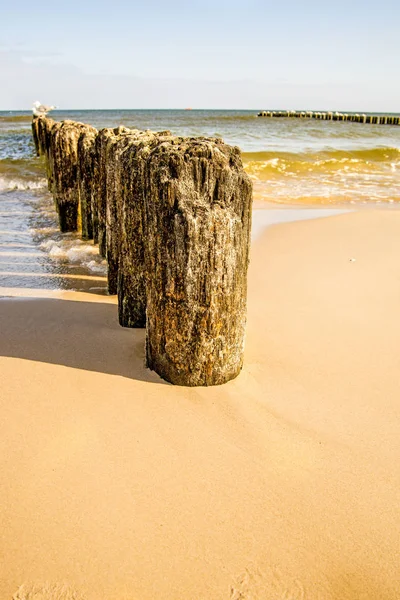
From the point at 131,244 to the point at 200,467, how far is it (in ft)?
5.99

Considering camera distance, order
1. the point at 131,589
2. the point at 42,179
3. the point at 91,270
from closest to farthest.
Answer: the point at 131,589 → the point at 91,270 → the point at 42,179

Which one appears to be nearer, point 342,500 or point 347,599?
point 347,599

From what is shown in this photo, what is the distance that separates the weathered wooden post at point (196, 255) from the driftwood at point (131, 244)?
2.36 ft

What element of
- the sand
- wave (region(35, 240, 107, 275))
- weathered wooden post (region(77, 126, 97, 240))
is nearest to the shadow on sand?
the sand

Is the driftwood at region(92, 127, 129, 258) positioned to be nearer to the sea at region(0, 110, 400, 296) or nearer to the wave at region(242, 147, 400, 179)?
the sea at region(0, 110, 400, 296)

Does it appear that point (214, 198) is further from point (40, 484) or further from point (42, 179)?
point (42, 179)

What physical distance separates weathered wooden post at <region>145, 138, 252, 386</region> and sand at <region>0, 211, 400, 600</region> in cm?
22

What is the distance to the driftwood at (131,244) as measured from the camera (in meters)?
3.51

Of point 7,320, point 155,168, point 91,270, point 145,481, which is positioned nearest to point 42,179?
point 91,270

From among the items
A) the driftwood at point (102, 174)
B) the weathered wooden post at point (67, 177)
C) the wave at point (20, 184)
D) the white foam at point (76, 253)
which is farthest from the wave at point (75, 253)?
the wave at point (20, 184)

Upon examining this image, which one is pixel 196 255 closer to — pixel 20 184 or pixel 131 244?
pixel 131 244

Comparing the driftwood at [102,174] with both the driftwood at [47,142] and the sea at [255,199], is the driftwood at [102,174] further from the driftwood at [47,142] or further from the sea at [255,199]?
the driftwood at [47,142]

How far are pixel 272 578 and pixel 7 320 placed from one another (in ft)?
8.92

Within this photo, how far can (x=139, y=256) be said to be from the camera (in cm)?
365
